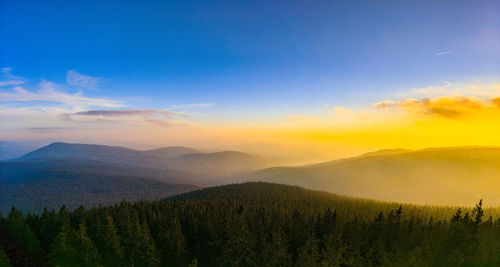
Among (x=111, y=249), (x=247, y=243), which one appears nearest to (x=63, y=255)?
(x=111, y=249)

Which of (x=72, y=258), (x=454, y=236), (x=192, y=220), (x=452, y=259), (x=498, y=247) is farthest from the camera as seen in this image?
(x=192, y=220)

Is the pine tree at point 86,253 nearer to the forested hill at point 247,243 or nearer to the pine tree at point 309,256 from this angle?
the forested hill at point 247,243

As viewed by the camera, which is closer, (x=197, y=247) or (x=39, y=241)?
(x=39, y=241)

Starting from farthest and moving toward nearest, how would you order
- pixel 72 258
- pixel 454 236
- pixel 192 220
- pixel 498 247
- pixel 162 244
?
pixel 192 220 → pixel 162 244 → pixel 454 236 → pixel 498 247 → pixel 72 258

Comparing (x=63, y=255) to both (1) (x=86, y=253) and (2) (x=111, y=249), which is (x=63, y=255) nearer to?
(1) (x=86, y=253)

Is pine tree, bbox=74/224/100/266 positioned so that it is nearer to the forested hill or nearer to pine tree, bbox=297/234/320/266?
the forested hill

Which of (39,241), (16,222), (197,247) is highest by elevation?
(16,222)

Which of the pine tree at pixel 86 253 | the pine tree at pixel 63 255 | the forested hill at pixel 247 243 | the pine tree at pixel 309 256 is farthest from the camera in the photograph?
the forested hill at pixel 247 243

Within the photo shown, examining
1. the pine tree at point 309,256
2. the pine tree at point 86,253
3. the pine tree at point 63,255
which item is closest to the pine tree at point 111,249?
the pine tree at point 86,253

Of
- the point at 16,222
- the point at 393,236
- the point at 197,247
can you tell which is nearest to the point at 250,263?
the point at 197,247

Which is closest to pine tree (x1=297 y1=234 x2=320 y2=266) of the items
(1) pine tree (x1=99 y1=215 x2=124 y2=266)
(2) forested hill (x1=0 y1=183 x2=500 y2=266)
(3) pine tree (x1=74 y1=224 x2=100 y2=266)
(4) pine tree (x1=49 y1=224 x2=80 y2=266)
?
(2) forested hill (x1=0 y1=183 x2=500 y2=266)

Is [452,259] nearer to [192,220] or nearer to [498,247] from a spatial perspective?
[498,247]
